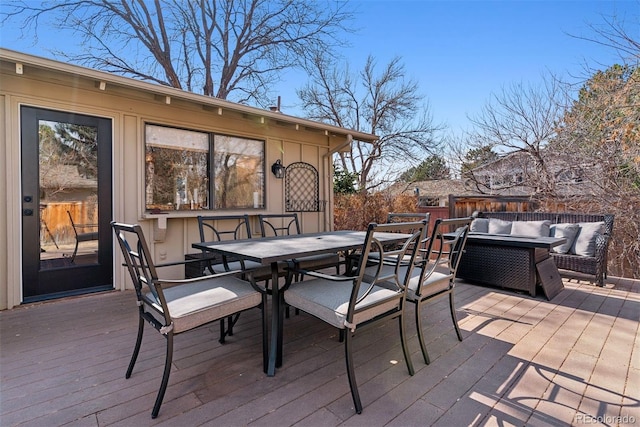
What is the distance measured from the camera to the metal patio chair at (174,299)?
5.05ft

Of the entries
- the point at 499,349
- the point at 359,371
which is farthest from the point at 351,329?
the point at 499,349

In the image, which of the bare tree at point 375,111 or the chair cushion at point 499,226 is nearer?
the chair cushion at point 499,226

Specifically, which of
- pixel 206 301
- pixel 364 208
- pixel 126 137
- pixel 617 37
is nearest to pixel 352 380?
pixel 206 301

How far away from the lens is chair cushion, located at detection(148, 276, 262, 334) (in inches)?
64.2

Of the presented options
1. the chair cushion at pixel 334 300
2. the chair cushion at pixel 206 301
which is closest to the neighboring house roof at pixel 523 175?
the chair cushion at pixel 334 300

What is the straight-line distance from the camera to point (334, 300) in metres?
1.80

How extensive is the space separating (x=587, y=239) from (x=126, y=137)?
5.84 m

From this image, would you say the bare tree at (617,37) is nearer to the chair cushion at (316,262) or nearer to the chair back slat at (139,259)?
the chair cushion at (316,262)

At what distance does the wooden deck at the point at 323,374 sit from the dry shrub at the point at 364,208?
4.26 meters

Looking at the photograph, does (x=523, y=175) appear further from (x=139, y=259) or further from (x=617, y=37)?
(x=139, y=259)

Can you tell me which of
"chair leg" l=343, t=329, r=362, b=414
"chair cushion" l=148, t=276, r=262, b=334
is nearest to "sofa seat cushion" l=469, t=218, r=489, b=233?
"chair leg" l=343, t=329, r=362, b=414

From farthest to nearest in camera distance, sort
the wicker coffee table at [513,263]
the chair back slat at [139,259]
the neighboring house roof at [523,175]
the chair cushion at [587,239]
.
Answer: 1. the neighboring house roof at [523,175]
2. the chair cushion at [587,239]
3. the wicker coffee table at [513,263]
4. the chair back slat at [139,259]

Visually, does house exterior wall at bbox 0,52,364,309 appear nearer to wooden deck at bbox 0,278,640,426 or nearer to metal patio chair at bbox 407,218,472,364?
wooden deck at bbox 0,278,640,426

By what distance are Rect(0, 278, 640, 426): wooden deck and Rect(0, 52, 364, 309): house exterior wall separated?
95cm
